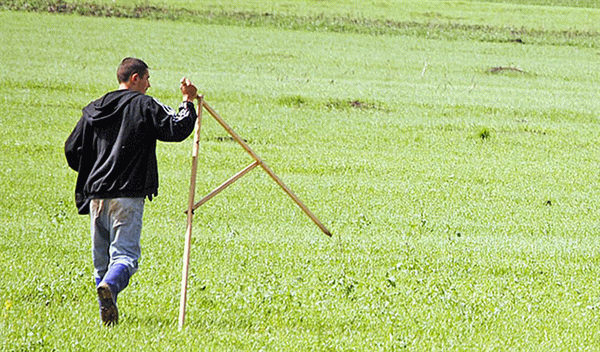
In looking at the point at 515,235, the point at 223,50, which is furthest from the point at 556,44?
the point at 515,235

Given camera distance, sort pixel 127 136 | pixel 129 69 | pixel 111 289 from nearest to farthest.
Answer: pixel 111 289, pixel 127 136, pixel 129 69

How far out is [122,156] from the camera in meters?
7.41

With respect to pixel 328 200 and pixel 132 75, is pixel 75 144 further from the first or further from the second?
pixel 328 200

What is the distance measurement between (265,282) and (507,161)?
10.3 m

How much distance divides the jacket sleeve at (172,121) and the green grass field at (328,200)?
1.56 metres

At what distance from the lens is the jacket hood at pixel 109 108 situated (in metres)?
7.43

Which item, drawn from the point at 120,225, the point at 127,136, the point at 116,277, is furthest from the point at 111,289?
the point at 127,136

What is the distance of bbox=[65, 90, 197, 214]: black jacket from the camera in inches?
288

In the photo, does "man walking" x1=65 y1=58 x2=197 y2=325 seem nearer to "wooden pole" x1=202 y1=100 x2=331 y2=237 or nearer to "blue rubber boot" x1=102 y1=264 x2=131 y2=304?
"blue rubber boot" x1=102 y1=264 x2=131 y2=304

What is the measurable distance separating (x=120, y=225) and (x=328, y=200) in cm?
695

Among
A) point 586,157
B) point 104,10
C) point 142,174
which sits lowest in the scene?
point 104,10

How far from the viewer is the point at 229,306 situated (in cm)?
835

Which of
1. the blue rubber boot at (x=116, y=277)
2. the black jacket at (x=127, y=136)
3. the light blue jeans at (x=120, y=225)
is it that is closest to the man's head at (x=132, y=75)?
the black jacket at (x=127, y=136)

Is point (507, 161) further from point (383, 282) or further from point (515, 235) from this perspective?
point (383, 282)
